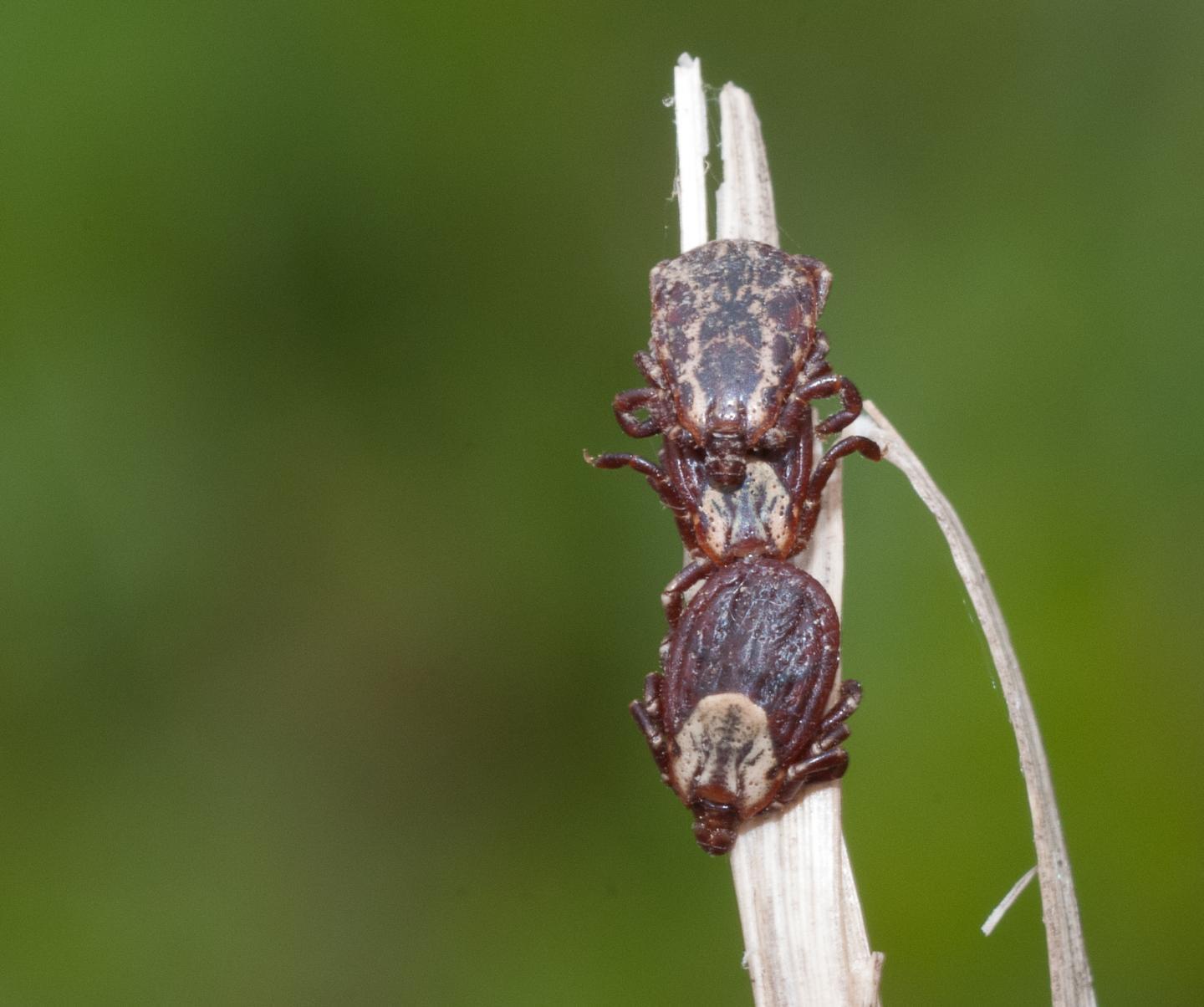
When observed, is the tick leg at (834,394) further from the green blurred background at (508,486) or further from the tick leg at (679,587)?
the green blurred background at (508,486)

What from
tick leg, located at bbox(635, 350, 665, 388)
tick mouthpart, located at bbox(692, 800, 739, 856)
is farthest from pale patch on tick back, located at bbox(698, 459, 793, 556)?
tick mouthpart, located at bbox(692, 800, 739, 856)

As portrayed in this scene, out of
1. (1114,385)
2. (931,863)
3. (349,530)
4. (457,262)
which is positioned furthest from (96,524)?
(1114,385)

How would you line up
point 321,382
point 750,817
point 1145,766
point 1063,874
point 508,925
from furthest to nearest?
point 321,382, point 508,925, point 1145,766, point 750,817, point 1063,874

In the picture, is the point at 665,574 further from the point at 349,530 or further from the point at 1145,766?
the point at 1145,766

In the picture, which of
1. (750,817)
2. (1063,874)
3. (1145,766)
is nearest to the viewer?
(1063,874)

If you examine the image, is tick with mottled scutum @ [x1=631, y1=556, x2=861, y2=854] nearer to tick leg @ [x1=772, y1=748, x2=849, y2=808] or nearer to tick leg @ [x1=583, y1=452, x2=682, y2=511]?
tick leg @ [x1=772, y1=748, x2=849, y2=808]

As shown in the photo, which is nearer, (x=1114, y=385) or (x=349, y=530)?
(x=1114, y=385)

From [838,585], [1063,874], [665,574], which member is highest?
[665,574]
